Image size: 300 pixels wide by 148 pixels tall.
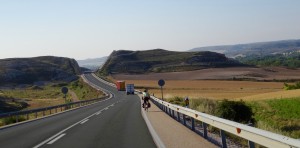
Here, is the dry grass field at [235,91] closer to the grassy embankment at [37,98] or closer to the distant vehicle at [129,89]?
the distant vehicle at [129,89]

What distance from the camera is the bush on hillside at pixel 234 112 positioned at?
28452 millimetres

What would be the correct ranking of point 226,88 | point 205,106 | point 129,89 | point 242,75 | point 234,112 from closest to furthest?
point 205,106
point 234,112
point 129,89
point 226,88
point 242,75

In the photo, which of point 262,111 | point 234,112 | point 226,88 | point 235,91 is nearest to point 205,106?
point 234,112

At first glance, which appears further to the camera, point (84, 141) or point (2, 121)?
point (2, 121)

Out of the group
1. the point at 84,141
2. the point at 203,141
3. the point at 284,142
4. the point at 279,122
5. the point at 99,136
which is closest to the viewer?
the point at 284,142

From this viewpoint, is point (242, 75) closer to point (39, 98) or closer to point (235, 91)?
point (235, 91)

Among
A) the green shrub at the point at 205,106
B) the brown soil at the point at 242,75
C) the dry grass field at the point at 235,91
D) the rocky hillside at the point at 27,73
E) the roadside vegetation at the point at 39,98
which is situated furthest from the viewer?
the rocky hillside at the point at 27,73

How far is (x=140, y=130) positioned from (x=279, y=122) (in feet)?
61.4

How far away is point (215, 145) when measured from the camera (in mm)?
10945

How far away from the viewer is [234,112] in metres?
29.2

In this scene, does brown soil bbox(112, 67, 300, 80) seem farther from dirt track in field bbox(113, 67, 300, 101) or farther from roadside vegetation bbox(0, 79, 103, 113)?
roadside vegetation bbox(0, 79, 103, 113)

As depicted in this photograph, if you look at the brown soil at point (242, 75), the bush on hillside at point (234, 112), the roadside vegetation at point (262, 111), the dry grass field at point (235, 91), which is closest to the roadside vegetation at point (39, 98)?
the dry grass field at point (235, 91)

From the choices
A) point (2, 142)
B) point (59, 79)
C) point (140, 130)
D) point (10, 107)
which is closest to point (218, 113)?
point (140, 130)

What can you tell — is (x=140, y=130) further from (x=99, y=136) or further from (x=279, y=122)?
(x=279, y=122)
